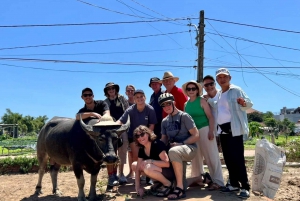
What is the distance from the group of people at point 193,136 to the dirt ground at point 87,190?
0.22 metres

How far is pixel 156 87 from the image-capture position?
7.25 metres

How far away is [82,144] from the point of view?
20.8 ft

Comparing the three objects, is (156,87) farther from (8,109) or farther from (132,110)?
(8,109)

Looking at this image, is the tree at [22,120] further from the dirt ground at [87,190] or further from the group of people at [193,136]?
the group of people at [193,136]

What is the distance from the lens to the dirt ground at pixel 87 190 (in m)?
5.86

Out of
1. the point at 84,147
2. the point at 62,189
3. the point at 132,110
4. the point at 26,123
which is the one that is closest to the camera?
the point at 84,147

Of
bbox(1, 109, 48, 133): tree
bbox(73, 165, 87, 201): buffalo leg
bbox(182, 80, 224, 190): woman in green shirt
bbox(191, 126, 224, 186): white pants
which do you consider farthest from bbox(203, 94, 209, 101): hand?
bbox(1, 109, 48, 133): tree

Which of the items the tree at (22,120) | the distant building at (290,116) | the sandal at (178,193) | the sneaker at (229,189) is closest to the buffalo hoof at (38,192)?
the sandal at (178,193)

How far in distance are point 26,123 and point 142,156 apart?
82243 mm

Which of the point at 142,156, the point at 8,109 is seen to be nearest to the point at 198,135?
the point at 142,156

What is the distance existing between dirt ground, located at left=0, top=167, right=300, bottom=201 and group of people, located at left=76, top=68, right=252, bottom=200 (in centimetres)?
22

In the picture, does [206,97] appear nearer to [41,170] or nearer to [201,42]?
[41,170]

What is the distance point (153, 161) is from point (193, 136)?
83 cm

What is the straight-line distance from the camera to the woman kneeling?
18.7 feet
